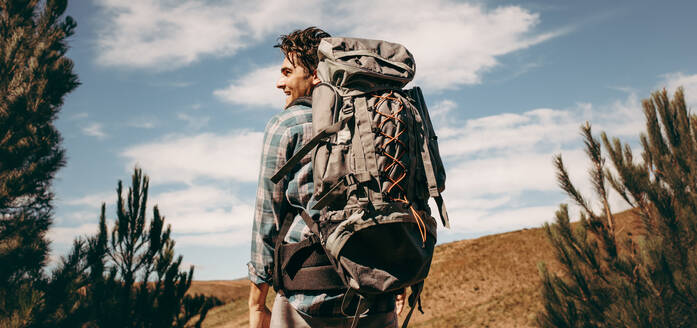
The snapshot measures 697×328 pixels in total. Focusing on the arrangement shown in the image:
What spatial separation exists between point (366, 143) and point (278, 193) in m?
0.49

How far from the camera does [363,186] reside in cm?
189

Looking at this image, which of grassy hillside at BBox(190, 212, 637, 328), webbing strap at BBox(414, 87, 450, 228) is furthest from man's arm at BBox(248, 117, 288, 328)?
grassy hillside at BBox(190, 212, 637, 328)

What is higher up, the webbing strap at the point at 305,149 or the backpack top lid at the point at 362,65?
the backpack top lid at the point at 362,65

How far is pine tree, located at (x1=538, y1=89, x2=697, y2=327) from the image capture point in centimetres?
684

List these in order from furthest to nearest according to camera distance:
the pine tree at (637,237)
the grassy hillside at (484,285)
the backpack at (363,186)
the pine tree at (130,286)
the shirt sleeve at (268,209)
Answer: the grassy hillside at (484,285) → the pine tree at (130,286) → the pine tree at (637,237) → the shirt sleeve at (268,209) → the backpack at (363,186)

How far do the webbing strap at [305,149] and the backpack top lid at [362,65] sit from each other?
232mm

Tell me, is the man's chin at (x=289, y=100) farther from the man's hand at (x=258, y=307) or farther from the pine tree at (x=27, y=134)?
the pine tree at (x=27, y=134)

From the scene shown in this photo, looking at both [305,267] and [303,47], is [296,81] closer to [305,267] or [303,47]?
[303,47]

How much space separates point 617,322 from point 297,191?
6690 mm

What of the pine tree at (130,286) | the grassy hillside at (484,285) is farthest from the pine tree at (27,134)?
the grassy hillside at (484,285)

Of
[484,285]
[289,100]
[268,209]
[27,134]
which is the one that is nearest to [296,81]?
[289,100]

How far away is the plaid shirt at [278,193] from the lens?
205 cm

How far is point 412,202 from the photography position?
6.54ft

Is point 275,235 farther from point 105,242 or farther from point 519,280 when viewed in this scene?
point 519,280
